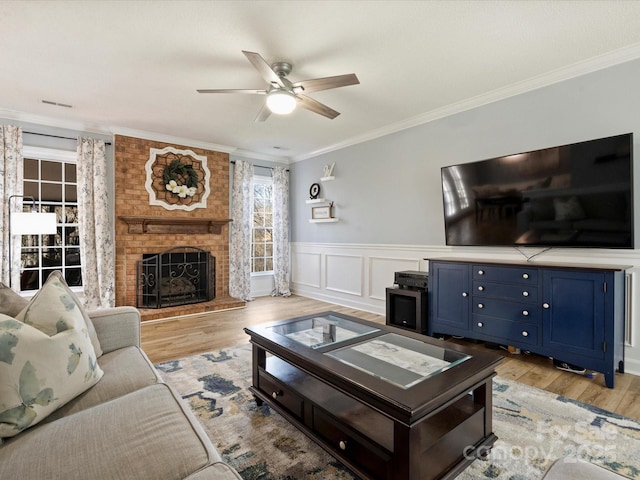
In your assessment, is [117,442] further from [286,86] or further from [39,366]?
[286,86]

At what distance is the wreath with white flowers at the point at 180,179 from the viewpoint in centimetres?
480

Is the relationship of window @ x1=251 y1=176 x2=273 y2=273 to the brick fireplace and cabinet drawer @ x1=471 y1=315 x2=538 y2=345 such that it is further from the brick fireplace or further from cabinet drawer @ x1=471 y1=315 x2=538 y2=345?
cabinet drawer @ x1=471 y1=315 x2=538 y2=345

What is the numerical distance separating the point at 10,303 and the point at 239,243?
4.14 metres

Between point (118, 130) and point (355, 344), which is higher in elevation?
point (118, 130)

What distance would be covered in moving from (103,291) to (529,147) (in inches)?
210

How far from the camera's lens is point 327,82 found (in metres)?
2.48

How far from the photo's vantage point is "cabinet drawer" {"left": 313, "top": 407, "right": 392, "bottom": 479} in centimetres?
131

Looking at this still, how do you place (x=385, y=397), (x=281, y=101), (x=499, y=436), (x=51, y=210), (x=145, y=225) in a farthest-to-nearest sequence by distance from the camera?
(x=145, y=225)
(x=51, y=210)
(x=281, y=101)
(x=499, y=436)
(x=385, y=397)

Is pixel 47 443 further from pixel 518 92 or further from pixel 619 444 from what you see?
pixel 518 92

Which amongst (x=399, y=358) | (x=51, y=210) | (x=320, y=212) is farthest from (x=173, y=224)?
(x=399, y=358)

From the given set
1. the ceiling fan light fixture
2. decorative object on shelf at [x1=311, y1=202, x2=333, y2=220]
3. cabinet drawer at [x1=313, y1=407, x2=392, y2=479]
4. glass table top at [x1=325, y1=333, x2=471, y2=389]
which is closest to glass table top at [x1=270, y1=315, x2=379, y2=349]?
glass table top at [x1=325, y1=333, x2=471, y2=389]

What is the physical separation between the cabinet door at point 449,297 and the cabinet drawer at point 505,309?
4.4 inches

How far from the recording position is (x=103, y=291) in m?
4.36

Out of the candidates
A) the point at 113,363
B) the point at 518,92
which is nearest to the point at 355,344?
the point at 113,363
